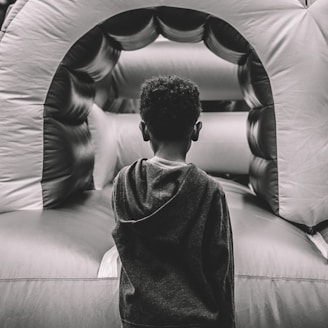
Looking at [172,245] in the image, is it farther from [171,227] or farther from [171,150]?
[171,150]

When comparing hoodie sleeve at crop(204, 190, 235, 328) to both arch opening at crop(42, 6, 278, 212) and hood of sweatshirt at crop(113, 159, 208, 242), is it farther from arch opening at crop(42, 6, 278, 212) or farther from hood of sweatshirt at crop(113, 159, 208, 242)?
arch opening at crop(42, 6, 278, 212)

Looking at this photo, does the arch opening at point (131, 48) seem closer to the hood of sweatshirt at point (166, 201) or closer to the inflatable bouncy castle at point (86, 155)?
the inflatable bouncy castle at point (86, 155)

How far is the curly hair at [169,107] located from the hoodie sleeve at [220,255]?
0.12 m

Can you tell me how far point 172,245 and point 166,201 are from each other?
0.07 metres

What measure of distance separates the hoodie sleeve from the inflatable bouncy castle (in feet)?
0.48

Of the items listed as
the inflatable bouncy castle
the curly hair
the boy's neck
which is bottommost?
the inflatable bouncy castle

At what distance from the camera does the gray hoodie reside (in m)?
0.68

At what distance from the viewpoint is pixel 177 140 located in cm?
70

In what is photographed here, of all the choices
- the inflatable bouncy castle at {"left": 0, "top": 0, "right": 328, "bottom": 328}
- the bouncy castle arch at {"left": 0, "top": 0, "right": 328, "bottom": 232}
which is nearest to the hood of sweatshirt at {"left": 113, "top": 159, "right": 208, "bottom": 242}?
the inflatable bouncy castle at {"left": 0, "top": 0, "right": 328, "bottom": 328}

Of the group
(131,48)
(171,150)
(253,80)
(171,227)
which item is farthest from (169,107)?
(131,48)

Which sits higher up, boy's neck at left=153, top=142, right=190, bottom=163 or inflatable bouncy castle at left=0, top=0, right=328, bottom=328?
boy's neck at left=153, top=142, right=190, bottom=163

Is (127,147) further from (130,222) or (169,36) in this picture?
(130,222)

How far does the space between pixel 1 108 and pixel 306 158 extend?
31.5 inches

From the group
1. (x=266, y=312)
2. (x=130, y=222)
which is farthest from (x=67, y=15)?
(x=266, y=312)
